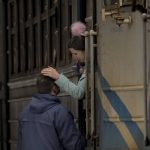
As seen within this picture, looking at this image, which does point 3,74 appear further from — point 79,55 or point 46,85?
point 79,55

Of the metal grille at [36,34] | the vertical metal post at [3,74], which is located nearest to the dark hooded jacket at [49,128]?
the metal grille at [36,34]

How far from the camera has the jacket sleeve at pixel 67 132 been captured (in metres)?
4.84

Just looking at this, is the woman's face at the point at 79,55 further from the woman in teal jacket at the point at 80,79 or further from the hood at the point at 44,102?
the hood at the point at 44,102

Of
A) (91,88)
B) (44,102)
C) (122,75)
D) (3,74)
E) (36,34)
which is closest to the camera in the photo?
(122,75)

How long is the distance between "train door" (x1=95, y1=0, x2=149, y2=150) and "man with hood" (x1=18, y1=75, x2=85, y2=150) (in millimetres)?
628

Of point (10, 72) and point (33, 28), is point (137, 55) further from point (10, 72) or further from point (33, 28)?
point (10, 72)

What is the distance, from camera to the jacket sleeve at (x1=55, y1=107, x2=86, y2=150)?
4844 millimetres

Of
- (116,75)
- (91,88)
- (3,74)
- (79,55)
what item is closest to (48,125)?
(79,55)

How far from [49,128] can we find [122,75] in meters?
1.04

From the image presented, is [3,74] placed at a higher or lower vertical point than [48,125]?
lower

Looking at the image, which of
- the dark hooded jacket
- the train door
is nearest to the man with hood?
the dark hooded jacket

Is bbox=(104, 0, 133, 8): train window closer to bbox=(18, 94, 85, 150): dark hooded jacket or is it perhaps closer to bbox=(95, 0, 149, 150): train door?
bbox=(95, 0, 149, 150): train door

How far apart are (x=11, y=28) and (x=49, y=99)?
15.5 feet

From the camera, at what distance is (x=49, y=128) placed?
16.2 ft
